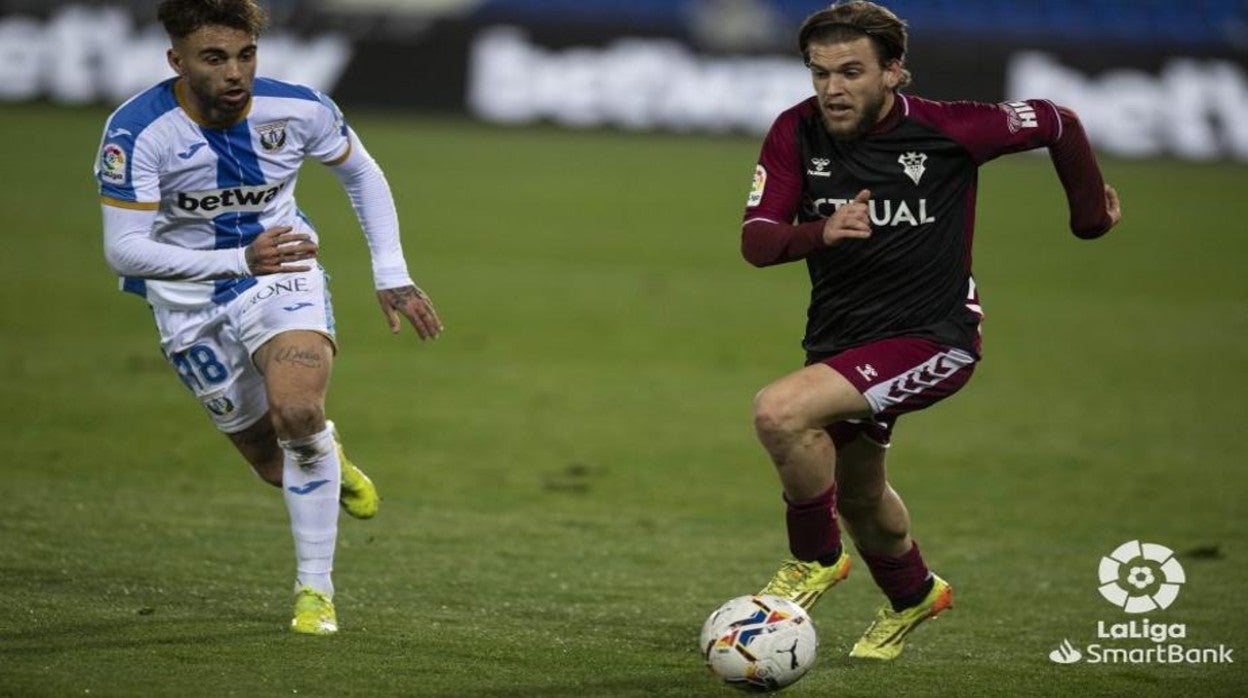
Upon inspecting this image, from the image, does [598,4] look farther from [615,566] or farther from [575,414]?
[615,566]

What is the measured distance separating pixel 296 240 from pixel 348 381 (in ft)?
22.1

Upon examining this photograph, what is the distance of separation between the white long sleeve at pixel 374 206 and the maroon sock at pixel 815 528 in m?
1.87

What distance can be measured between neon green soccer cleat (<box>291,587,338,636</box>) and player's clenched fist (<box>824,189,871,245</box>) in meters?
2.24

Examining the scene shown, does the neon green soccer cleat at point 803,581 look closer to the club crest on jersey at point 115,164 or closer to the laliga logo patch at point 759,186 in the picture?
the laliga logo patch at point 759,186

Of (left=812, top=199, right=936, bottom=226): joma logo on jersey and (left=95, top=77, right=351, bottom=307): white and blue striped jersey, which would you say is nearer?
(left=812, top=199, right=936, bottom=226): joma logo on jersey

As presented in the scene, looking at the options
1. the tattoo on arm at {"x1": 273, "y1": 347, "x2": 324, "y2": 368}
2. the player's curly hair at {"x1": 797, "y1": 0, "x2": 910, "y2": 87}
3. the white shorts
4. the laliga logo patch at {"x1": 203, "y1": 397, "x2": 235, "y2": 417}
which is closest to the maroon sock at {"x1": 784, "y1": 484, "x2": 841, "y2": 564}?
the player's curly hair at {"x1": 797, "y1": 0, "x2": 910, "y2": 87}

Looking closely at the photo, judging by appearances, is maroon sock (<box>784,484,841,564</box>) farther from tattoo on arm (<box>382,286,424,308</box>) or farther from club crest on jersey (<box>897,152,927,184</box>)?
tattoo on arm (<box>382,286,424,308</box>)

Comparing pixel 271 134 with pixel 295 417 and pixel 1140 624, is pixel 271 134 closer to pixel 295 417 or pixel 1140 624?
pixel 295 417

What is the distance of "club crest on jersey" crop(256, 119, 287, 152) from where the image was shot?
22.3ft

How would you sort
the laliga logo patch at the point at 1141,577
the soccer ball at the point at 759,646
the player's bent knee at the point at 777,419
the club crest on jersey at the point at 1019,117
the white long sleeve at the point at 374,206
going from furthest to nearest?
the laliga logo patch at the point at 1141,577, the white long sleeve at the point at 374,206, the club crest on jersey at the point at 1019,117, the player's bent knee at the point at 777,419, the soccer ball at the point at 759,646

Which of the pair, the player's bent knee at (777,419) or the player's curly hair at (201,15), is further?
the player's curly hair at (201,15)

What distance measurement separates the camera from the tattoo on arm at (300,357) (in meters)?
6.60

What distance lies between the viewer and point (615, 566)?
8211mm

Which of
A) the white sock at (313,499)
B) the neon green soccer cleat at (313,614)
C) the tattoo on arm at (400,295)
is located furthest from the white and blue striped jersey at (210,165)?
the neon green soccer cleat at (313,614)
